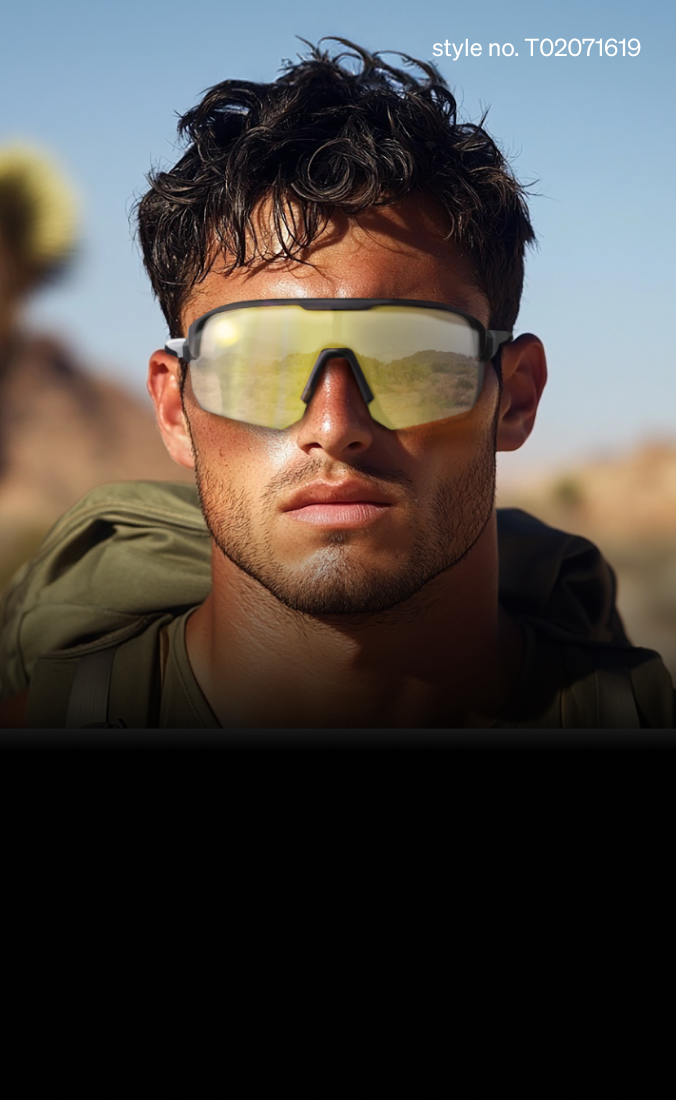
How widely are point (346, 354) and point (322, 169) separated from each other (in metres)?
0.24

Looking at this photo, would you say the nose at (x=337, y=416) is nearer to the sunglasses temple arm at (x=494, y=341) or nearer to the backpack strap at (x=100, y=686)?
the sunglasses temple arm at (x=494, y=341)

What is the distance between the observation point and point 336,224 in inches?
44.9

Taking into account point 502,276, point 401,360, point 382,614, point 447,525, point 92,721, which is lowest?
point 92,721

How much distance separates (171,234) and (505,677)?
75 centimetres

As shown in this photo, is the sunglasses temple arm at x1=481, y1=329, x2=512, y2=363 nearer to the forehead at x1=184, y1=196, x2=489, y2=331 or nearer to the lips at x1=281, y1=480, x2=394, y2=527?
the forehead at x1=184, y1=196, x2=489, y2=331

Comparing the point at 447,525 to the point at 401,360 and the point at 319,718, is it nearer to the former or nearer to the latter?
the point at 401,360

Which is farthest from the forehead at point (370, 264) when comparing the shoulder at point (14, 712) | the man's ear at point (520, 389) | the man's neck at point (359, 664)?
the shoulder at point (14, 712)

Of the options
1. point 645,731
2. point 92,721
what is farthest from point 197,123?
point 645,731

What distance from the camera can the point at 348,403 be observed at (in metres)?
1.11

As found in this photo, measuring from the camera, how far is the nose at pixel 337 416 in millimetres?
1105

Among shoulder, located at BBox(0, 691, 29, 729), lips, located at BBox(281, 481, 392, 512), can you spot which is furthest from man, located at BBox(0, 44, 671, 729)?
shoulder, located at BBox(0, 691, 29, 729)

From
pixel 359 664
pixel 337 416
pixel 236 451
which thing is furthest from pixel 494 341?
pixel 359 664

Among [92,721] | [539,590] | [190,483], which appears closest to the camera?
[92,721]

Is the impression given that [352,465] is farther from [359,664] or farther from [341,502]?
[359,664]
